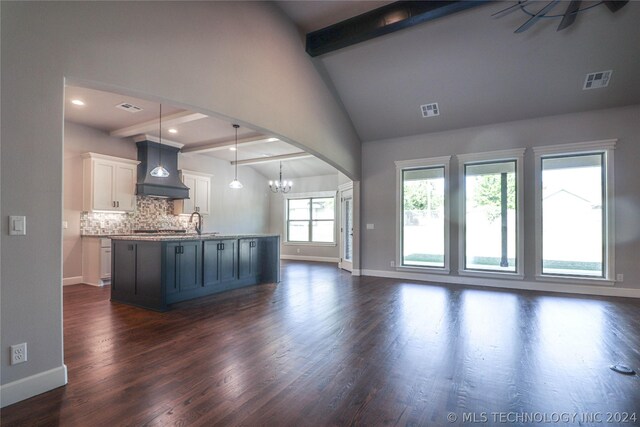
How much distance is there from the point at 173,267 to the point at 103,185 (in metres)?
3.29

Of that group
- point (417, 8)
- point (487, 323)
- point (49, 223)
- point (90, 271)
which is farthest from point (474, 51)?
point (90, 271)

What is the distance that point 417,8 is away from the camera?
3.95 m

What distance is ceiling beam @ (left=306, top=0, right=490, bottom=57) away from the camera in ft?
12.7

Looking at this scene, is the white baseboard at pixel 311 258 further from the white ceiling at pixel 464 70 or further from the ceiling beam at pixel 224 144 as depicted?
the white ceiling at pixel 464 70

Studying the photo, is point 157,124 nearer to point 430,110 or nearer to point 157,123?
point 157,123

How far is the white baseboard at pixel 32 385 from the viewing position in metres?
1.91

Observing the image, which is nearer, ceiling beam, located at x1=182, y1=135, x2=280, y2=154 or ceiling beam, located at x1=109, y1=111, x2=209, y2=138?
ceiling beam, located at x1=109, y1=111, x2=209, y2=138

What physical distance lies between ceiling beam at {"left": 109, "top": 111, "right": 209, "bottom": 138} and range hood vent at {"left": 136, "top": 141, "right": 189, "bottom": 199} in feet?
1.78

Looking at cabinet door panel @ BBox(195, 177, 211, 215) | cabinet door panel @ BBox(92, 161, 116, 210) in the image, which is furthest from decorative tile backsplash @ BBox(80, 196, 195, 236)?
cabinet door panel @ BBox(195, 177, 211, 215)

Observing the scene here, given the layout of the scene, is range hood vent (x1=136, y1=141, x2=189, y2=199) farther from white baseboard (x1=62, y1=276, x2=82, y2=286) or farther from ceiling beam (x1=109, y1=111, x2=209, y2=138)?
white baseboard (x1=62, y1=276, x2=82, y2=286)

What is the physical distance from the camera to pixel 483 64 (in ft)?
15.8

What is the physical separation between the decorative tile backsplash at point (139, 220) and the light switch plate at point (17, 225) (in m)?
4.88

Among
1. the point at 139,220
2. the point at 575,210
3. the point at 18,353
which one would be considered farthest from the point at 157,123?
the point at 575,210

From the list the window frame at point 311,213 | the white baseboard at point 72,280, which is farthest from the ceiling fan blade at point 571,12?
the white baseboard at point 72,280
